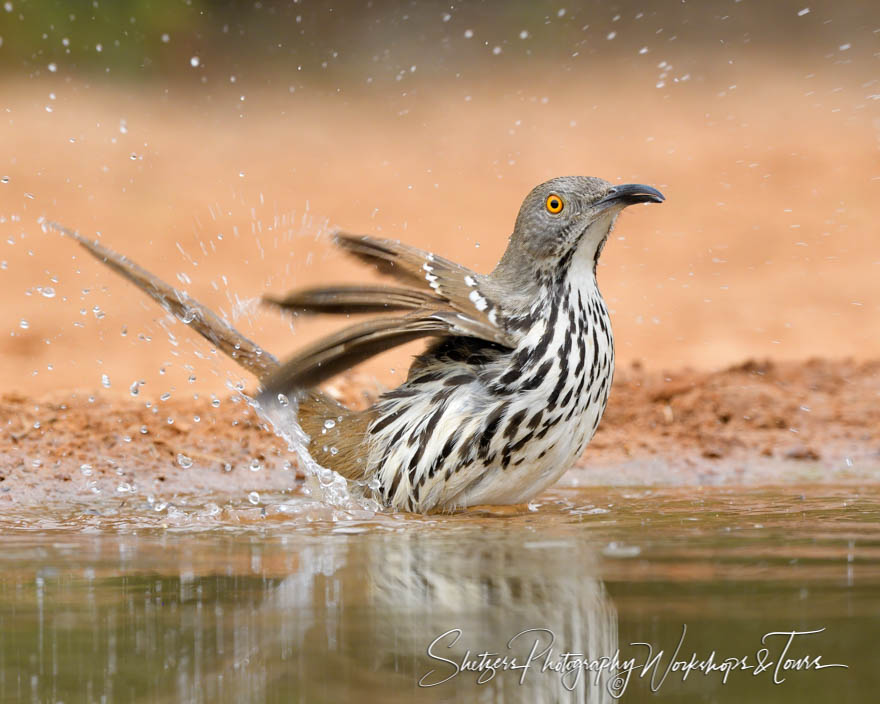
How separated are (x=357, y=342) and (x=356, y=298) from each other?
0.24 metres

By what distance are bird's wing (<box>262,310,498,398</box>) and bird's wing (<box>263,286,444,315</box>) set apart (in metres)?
0.08

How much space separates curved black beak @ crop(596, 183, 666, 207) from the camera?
15.7ft

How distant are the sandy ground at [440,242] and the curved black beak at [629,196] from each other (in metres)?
1.69

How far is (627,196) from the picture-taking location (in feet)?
15.7

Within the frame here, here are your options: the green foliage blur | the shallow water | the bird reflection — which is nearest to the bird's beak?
the shallow water

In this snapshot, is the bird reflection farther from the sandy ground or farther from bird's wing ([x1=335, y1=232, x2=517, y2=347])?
the sandy ground

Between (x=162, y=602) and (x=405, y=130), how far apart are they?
13461 millimetres

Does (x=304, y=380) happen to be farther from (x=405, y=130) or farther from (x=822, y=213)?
(x=405, y=130)

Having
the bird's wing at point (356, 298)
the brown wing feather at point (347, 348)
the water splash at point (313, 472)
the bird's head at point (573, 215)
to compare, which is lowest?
the water splash at point (313, 472)

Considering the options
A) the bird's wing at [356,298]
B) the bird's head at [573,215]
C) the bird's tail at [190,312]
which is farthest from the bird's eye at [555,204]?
the bird's tail at [190,312]

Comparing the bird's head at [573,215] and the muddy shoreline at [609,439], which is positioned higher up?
the bird's head at [573,215]

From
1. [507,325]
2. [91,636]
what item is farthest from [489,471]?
[91,636]

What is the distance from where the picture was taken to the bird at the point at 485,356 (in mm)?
4598

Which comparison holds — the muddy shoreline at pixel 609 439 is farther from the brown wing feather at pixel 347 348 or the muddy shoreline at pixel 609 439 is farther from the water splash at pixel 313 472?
the brown wing feather at pixel 347 348
